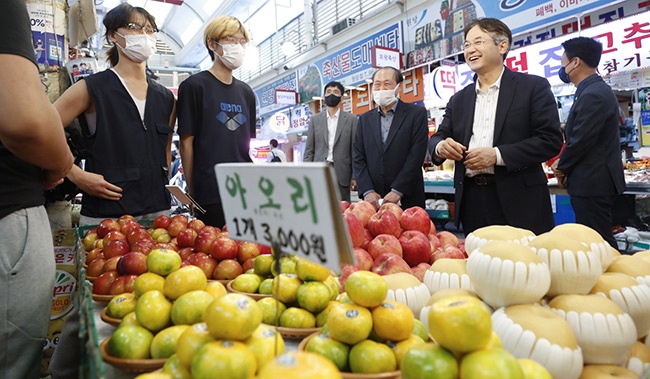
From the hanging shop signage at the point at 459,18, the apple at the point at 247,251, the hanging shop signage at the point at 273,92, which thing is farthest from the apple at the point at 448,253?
the hanging shop signage at the point at 273,92

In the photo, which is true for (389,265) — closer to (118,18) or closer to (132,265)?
(132,265)

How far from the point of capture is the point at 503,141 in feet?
8.21

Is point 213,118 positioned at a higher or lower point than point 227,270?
higher

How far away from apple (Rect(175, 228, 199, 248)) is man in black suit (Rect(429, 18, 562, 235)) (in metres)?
1.47

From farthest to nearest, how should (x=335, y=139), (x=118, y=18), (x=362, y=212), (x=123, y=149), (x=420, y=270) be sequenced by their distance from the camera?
1. (x=335, y=139)
2. (x=118, y=18)
3. (x=123, y=149)
4. (x=362, y=212)
5. (x=420, y=270)

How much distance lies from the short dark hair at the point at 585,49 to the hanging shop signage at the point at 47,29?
392cm

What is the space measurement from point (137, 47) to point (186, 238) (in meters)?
1.25

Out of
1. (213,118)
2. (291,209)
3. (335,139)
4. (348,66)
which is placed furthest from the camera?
(348,66)

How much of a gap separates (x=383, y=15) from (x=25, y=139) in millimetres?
8216

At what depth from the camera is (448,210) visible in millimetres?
6625

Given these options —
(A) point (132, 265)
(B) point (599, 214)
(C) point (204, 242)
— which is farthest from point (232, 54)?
(B) point (599, 214)

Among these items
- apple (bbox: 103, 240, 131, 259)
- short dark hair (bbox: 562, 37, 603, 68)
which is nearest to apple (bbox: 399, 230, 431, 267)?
apple (bbox: 103, 240, 131, 259)

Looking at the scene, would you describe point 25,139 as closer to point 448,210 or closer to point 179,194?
point 179,194

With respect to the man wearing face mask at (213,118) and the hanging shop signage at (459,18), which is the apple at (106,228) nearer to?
the man wearing face mask at (213,118)
